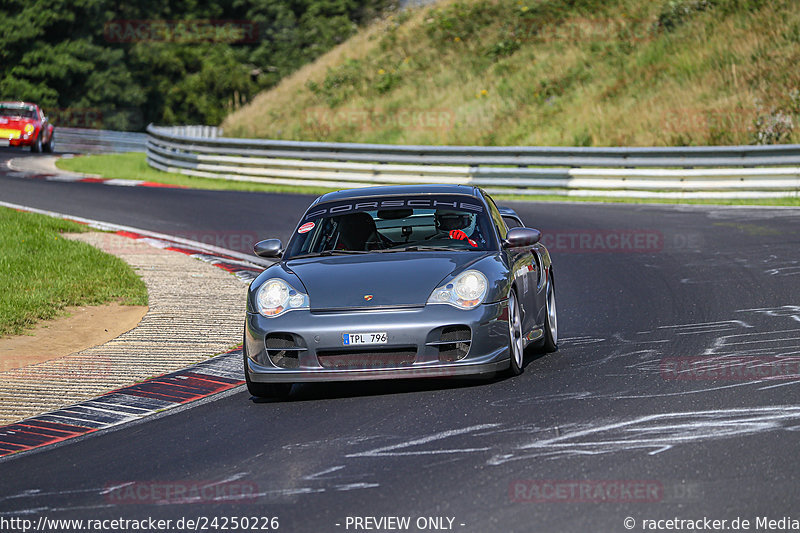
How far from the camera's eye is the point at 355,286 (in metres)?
7.77

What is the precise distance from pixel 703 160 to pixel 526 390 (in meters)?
15.4

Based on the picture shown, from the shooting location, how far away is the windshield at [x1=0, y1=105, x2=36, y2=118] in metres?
38.2

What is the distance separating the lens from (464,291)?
771cm

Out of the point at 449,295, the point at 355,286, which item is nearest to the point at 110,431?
the point at 355,286

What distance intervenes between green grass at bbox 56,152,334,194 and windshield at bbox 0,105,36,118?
264 centimetres

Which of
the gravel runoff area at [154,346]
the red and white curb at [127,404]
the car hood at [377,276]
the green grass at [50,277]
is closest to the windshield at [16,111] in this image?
the green grass at [50,277]

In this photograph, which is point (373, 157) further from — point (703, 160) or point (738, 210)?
point (738, 210)

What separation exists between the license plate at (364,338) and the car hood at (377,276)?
0.22m

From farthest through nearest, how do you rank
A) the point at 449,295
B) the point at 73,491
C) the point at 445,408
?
1. the point at 449,295
2. the point at 445,408
3. the point at 73,491

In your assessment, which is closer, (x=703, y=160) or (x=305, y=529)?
(x=305, y=529)

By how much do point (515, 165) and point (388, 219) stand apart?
15992 mm

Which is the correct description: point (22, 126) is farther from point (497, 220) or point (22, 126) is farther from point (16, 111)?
point (497, 220)

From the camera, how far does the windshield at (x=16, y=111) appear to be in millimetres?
38188

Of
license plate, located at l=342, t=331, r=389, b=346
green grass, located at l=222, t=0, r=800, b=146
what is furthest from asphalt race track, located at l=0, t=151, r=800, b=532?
green grass, located at l=222, t=0, r=800, b=146
